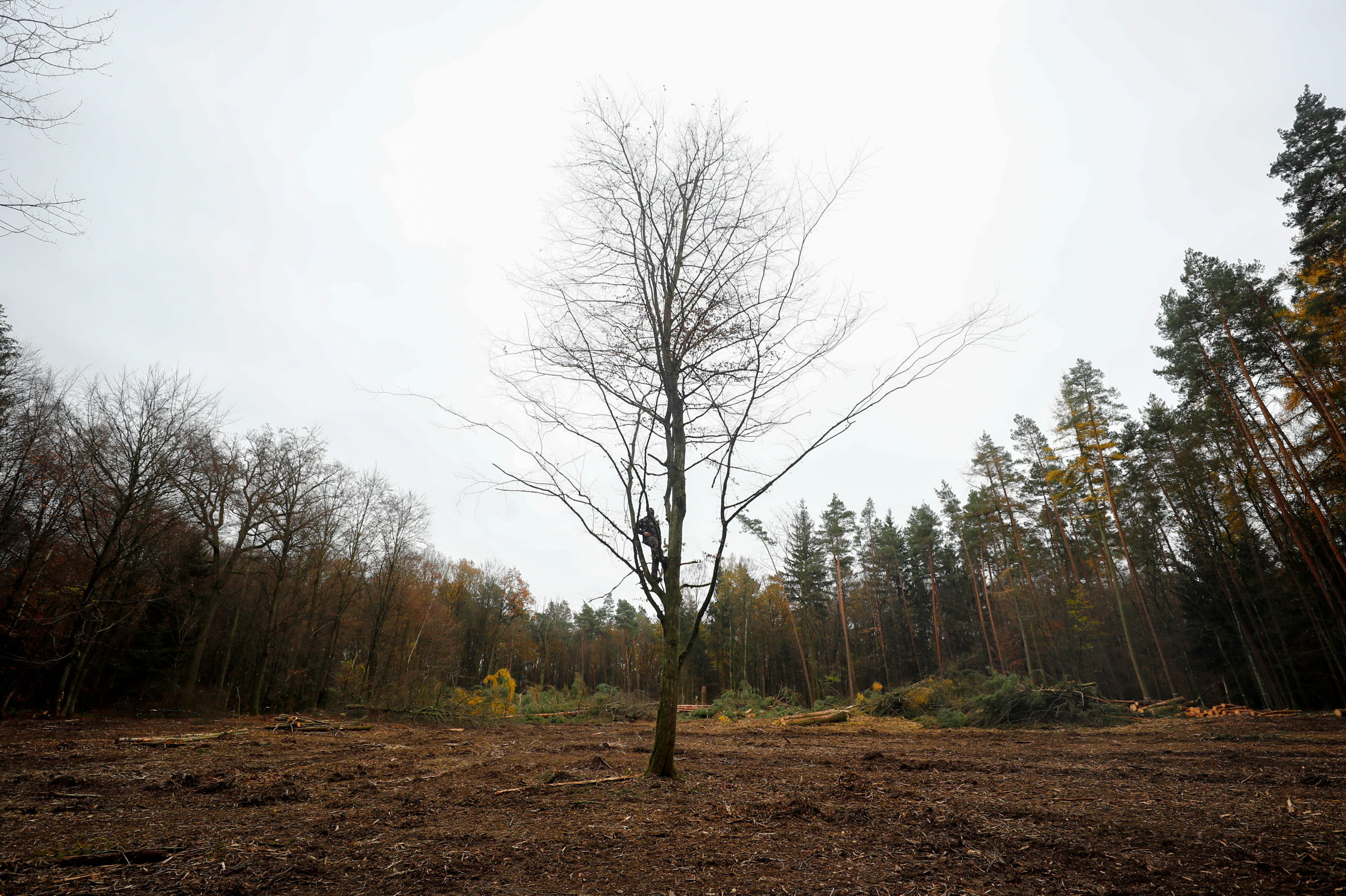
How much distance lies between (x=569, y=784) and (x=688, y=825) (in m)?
1.69

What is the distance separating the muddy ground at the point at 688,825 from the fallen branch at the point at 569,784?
52 millimetres

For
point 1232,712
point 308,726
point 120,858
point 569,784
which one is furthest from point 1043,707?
point 308,726

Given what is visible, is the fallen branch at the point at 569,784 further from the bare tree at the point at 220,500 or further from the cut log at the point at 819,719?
the bare tree at the point at 220,500

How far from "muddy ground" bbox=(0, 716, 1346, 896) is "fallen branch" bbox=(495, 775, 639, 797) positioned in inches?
2.0

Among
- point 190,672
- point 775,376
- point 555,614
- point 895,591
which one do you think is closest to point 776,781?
point 775,376

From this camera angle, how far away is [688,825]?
10.9ft

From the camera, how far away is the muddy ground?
7.73ft

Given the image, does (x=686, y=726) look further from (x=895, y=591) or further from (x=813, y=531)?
(x=895, y=591)

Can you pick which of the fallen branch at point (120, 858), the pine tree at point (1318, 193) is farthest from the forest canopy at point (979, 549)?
the fallen branch at point (120, 858)

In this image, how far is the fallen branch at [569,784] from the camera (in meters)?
4.39

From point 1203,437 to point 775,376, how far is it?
19.4m

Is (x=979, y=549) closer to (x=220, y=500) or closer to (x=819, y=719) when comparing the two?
(x=819, y=719)

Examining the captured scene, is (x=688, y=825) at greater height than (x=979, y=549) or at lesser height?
lesser

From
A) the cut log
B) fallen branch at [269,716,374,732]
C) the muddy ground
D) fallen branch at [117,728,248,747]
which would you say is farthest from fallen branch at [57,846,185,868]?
the cut log
